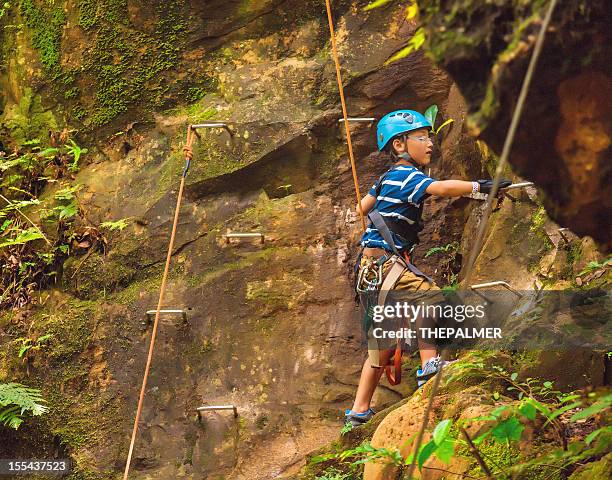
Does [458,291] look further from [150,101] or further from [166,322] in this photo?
[150,101]

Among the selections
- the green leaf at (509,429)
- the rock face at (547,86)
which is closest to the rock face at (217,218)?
the rock face at (547,86)

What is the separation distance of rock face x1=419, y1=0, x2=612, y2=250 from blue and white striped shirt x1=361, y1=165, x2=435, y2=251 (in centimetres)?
288

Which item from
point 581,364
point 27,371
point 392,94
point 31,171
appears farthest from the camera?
point 31,171

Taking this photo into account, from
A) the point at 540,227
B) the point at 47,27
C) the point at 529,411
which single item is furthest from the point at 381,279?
the point at 47,27

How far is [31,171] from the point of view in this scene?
922 centimetres

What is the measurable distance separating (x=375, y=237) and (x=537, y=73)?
3530 mm

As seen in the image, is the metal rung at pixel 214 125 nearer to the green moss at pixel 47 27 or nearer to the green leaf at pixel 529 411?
the green moss at pixel 47 27

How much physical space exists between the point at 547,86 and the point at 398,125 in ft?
11.7

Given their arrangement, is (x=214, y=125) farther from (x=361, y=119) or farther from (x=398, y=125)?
(x=398, y=125)

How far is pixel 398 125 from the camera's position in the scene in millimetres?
7262

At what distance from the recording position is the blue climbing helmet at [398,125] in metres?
7.25

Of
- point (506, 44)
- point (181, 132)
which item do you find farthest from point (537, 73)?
point (181, 132)

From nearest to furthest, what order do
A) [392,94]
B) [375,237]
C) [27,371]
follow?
1. [375,237]
2. [27,371]
3. [392,94]

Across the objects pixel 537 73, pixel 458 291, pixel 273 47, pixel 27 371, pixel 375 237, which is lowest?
pixel 27 371
